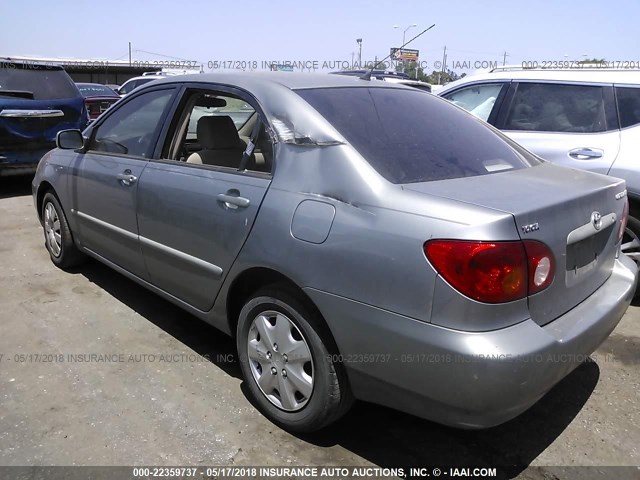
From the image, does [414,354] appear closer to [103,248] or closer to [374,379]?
[374,379]

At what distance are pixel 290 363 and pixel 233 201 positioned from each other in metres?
0.84

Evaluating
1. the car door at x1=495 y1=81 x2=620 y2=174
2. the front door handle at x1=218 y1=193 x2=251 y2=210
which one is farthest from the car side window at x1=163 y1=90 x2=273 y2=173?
the car door at x1=495 y1=81 x2=620 y2=174

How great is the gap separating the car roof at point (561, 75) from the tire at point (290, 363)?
3.45 metres

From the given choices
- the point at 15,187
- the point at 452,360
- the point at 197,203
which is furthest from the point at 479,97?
the point at 15,187

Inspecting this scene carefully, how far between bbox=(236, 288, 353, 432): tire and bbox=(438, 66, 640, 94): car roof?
11.3 ft

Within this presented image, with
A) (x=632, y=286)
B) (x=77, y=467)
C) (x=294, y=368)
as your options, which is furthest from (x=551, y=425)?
(x=77, y=467)

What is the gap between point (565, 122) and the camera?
14.8 ft

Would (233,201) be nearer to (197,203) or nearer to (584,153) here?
(197,203)

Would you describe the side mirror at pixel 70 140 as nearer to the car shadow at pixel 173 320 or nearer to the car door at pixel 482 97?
the car shadow at pixel 173 320

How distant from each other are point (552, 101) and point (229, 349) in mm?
3376

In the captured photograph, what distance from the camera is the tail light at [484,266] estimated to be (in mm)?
1920

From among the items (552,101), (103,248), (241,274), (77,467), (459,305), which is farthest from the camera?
(552,101)

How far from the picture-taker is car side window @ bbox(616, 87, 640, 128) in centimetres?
421

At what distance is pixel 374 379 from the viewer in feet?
7.21
